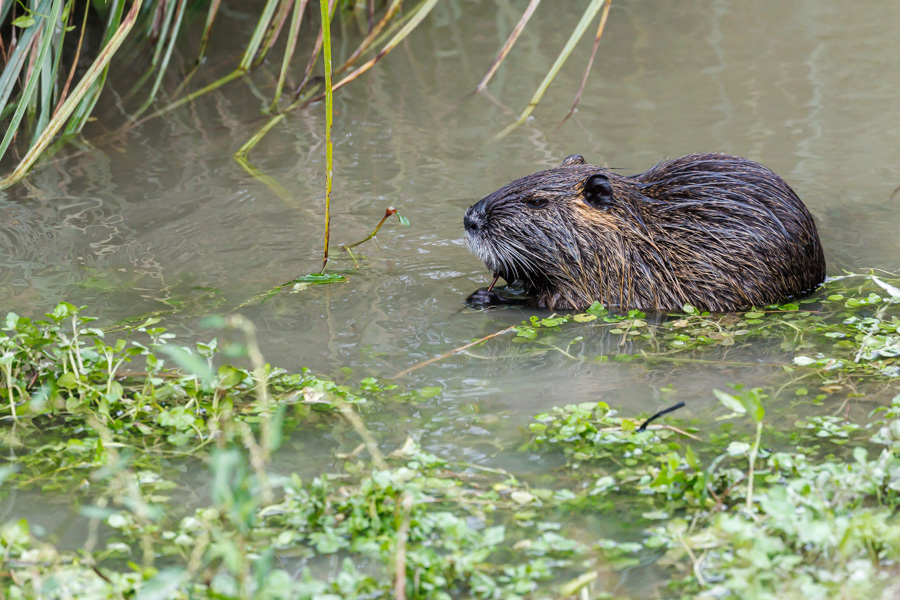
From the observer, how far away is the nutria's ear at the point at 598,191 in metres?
3.60

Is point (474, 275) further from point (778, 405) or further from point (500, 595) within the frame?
point (500, 595)

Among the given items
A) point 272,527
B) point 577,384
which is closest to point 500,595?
point 272,527

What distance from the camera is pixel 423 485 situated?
2.29 m

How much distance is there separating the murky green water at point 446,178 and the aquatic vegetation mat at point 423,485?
0.52 ft

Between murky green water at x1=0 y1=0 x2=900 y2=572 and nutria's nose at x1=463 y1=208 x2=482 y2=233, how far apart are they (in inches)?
10.8

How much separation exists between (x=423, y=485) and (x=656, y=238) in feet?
5.70

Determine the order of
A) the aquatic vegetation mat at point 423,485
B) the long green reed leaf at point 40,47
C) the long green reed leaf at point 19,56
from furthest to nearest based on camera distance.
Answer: the long green reed leaf at point 19,56 < the long green reed leaf at point 40,47 < the aquatic vegetation mat at point 423,485

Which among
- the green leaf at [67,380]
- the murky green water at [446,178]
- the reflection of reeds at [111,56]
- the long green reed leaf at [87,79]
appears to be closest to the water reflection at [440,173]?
the murky green water at [446,178]

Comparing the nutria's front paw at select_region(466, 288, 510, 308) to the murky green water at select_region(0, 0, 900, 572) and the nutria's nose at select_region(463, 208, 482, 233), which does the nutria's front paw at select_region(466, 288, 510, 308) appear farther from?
the nutria's nose at select_region(463, 208, 482, 233)

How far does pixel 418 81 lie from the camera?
6574mm

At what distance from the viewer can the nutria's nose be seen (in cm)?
369

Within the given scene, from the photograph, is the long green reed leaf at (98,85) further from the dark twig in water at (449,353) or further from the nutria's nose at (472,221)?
the dark twig in water at (449,353)

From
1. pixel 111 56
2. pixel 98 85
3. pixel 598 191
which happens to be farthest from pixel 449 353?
pixel 98 85

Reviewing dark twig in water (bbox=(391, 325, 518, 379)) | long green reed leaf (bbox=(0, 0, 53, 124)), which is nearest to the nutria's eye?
dark twig in water (bbox=(391, 325, 518, 379))
